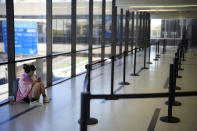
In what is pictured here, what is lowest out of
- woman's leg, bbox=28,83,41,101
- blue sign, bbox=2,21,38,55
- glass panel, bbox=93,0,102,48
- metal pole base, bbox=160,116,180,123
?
metal pole base, bbox=160,116,180,123

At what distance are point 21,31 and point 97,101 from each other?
232 centimetres

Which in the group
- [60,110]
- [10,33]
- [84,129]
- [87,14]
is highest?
[87,14]

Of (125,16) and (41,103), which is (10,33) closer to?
(41,103)

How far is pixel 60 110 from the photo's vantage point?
4.69 meters

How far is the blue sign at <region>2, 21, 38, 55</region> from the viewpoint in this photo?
539 centimetres

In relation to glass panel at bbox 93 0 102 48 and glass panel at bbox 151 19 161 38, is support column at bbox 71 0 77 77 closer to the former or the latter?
glass panel at bbox 93 0 102 48

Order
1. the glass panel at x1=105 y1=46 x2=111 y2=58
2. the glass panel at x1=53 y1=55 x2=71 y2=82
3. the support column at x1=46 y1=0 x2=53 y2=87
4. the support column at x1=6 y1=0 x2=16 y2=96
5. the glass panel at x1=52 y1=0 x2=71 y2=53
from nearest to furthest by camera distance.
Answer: the support column at x1=6 y1=0 x2=16 y2=96 < the support column at x1=46 y1=0 x2=53 y2=87 < the glass panel at x1=52 y1=0 x2=71 y2=53 < the glass panel at x1=53 y1=55 x2=71 y2=82 < the glass panel at x1=105 y1=46 x2=111 y2=58

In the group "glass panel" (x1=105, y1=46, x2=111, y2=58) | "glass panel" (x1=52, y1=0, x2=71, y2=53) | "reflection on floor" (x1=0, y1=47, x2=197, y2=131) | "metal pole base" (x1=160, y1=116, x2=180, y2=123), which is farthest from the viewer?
"glass panel" (x1=105, y1=46, x2=111, y2=58)

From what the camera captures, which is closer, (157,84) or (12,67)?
(12,67)

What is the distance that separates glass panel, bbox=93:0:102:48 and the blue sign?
4.47 metres

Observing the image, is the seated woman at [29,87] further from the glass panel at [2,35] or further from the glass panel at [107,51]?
the glass panel at [107,51]

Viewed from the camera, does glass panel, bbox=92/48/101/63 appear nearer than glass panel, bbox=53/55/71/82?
No

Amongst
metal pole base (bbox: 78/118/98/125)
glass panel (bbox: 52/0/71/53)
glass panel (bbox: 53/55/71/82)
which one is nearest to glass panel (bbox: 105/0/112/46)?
glass panel (bbox: 53/55/71/82)

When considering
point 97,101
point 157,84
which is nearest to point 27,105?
point 97,101
